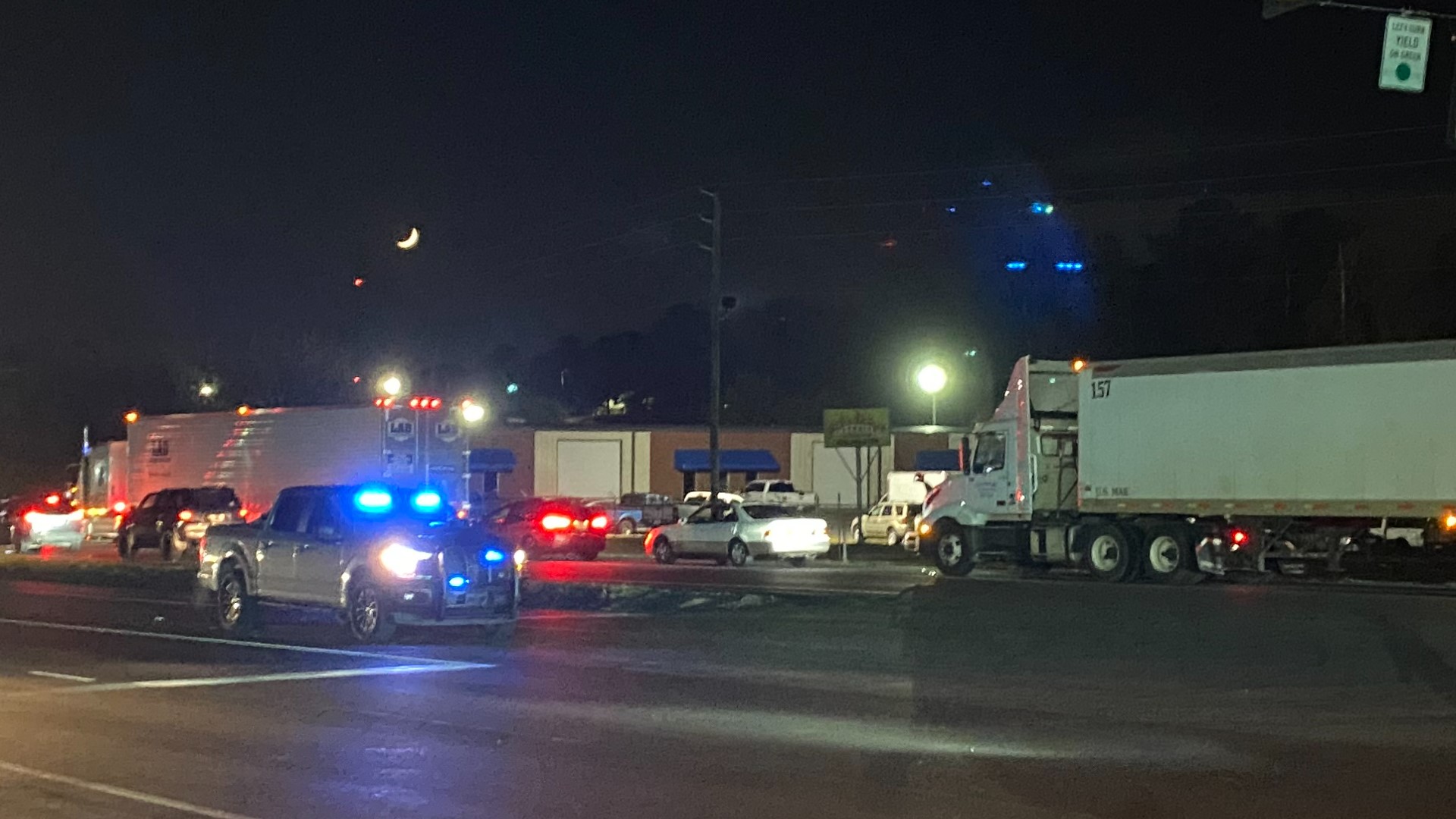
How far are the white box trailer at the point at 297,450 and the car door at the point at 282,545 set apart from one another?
11.4m

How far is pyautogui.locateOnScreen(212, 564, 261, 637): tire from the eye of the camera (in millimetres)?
20453

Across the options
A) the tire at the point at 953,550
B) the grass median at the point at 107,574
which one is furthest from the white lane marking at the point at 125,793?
the tire at the point at 953,550

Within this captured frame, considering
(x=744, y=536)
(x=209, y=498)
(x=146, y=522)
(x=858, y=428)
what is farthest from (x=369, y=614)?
(x=858, y=428)

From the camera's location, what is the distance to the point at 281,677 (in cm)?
1559

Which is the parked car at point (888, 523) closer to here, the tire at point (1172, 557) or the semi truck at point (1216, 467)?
the semi truck at point (1216, 467)

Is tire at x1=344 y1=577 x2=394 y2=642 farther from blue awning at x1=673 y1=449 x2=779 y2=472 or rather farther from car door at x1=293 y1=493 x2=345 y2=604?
blue awning at x1=673 y1=449 x2=779 y2=472

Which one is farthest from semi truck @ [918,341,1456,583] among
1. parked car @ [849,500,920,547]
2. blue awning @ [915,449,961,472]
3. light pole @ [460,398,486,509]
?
blue awning @ [915,449,961,472]

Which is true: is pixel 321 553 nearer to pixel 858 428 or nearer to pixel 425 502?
pixel 425 502

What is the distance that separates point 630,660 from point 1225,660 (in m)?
6.01

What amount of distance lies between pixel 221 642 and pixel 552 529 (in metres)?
17.8

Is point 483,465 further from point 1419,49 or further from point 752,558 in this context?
point 1419,49

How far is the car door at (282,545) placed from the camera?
19750 mm

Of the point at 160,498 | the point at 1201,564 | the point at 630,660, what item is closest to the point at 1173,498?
the point at 1201,564

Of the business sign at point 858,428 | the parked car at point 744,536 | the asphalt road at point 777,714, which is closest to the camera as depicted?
the asphalt road at point 777,714
